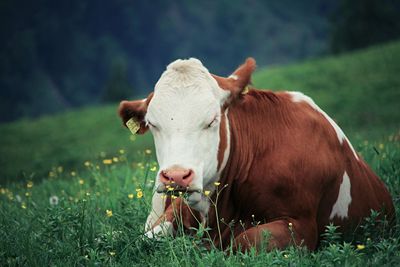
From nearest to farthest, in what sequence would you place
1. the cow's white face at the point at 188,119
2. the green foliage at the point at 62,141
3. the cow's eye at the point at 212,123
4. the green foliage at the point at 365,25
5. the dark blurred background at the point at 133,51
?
the cow's white face at the point at 188,119, the cow's eye at the point at 212,123, the green foliage at the point at 62,141, the green foliage at the point at 365,25, the dark blurred background at the point at 133,51

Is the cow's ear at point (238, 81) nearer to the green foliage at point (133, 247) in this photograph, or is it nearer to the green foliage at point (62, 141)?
the green foliage at point (133, 247)

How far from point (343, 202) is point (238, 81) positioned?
57.6 inches

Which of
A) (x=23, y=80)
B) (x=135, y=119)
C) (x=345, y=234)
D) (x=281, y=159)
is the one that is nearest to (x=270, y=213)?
(x=281, y=159)

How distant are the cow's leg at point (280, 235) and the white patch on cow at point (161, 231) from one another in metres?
0.59

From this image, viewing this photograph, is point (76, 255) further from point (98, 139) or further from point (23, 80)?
point (23, 80)

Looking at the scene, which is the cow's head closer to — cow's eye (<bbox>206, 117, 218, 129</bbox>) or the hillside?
cow's eye (<bbox>206, 117, 218, 129</bbox>)

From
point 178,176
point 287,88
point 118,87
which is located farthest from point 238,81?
point 118,87

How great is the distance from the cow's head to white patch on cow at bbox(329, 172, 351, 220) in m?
1.12

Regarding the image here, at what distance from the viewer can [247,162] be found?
19.1 feet

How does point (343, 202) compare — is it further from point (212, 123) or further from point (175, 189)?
point (175, 189)

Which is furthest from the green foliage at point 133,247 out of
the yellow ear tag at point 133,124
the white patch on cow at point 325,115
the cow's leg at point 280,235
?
the white patch on cow at point 325,115

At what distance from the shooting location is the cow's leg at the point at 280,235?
207 inches

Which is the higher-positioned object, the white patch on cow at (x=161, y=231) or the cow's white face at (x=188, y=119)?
the cow's white face at (x=188, y=119)

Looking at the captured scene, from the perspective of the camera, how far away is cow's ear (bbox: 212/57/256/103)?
573cm
